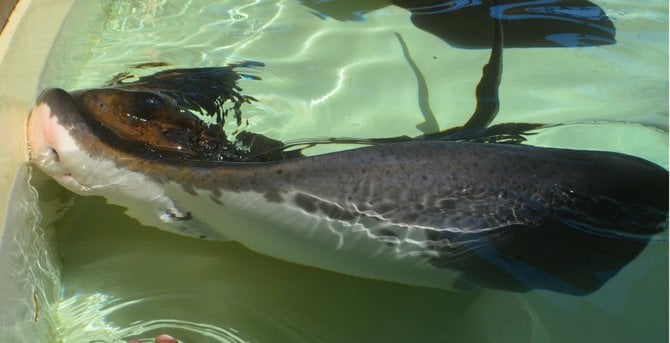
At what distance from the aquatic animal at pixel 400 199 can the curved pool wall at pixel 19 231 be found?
87mm

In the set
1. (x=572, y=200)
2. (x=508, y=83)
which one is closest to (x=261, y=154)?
(x=572, y=200)

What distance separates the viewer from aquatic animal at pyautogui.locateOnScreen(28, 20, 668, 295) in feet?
6.61

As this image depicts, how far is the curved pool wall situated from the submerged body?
13cm

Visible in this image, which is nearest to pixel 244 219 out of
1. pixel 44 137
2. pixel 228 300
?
pixel 228 300

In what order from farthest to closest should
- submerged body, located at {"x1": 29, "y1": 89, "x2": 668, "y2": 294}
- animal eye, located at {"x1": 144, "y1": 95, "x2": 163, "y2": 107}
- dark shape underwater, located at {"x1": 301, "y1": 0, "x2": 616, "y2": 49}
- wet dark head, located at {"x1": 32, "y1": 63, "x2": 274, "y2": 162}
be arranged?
dark shape underwater, located at {"x1": 301, "y1": 0, "x2": 616, "y2": 49}
animal eye, located at {"x1": 144, "y1": 95, "x2": 163, "y2": 107}
wet dark head, located at {"x1": 32, "y1": 63, "x2": 274, "y2": 162}
submerged body, located at {"x1": 29, "y1": 89, "x2": 668, "y2": 294}

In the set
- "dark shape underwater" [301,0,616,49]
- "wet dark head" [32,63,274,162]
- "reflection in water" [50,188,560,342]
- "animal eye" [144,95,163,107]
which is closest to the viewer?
"wet dark head" [32,63,274,162]

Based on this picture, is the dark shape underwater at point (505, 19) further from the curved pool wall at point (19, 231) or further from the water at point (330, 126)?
the curved pool wall at point (19, 231)

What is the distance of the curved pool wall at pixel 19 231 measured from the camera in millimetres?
2098

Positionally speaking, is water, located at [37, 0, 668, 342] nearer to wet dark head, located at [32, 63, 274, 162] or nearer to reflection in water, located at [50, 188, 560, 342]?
reflection in water, located at [50, 188, 560, 342]

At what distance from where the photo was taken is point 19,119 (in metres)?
2.41

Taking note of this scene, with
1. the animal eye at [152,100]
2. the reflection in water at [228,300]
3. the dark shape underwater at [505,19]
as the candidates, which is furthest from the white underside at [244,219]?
the dark shape underwater at [505,19]

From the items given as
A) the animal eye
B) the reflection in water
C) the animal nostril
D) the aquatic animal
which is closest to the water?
the reflection in water

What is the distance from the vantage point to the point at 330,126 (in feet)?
11.4

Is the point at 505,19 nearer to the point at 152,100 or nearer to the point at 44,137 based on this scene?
the point at 152,100
